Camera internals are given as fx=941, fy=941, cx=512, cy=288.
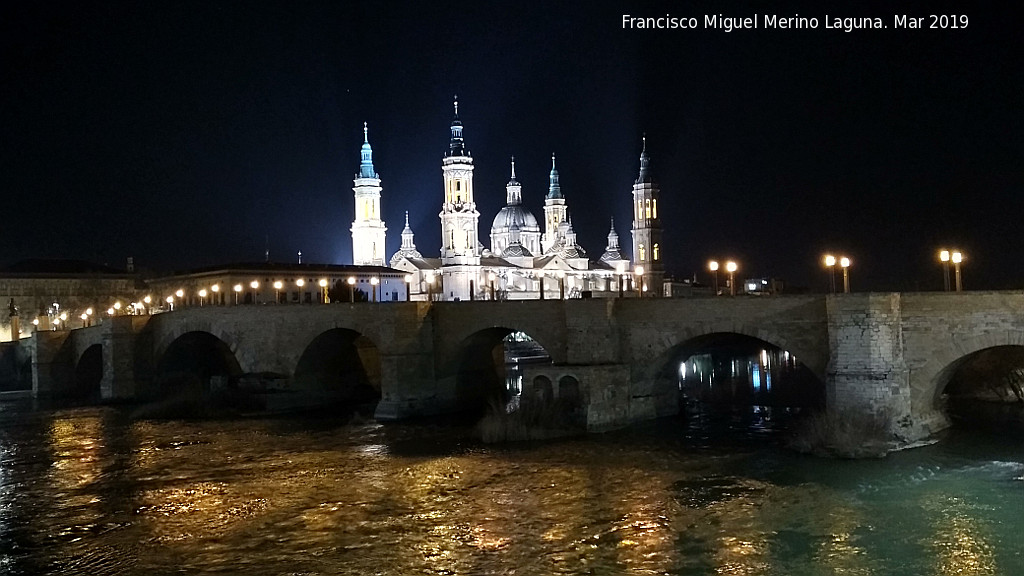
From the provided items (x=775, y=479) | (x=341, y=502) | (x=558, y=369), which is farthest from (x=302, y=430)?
(x=775, y=479)

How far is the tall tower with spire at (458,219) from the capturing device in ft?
256

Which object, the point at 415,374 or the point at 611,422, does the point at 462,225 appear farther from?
the point at 611,422

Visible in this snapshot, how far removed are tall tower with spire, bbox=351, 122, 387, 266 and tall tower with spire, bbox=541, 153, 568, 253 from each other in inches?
819

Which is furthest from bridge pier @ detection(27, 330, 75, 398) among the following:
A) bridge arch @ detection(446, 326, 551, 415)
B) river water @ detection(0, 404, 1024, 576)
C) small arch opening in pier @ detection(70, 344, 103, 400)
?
bridge arch @ detection(446, 326, 551, 415)

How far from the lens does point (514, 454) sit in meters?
24.6

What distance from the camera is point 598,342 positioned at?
91.6 ft

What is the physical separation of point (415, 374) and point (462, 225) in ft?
156

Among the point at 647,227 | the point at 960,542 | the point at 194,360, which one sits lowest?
the point at 960,542

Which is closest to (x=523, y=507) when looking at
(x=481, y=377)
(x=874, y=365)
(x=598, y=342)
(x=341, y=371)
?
(x=874, y=365)

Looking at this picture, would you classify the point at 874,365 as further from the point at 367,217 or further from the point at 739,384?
the point at 367,217

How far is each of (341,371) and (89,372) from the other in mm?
16551

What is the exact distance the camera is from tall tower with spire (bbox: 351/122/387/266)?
273 feet

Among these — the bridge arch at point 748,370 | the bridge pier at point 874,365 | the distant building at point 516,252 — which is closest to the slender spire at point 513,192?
the distant building at point 516,252

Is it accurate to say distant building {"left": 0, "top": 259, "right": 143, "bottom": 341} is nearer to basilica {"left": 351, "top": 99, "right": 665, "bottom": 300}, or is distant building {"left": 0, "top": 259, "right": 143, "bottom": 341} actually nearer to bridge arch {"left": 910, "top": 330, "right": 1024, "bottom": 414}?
basilica {"left": 351, "top": 99, "right": 665, "bottom": 300}
